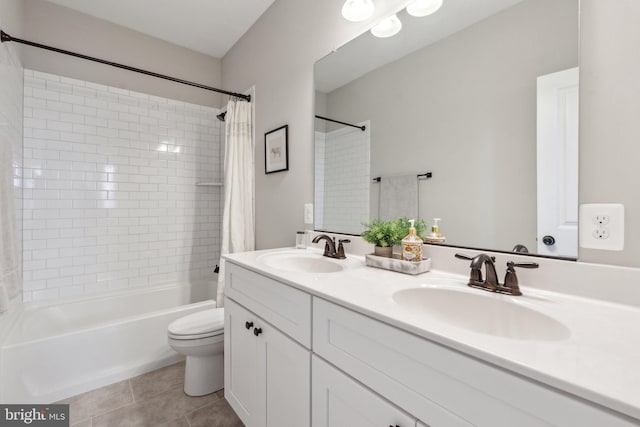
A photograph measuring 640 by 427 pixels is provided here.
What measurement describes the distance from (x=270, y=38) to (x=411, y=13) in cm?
129

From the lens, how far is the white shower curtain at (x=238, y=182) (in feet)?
7.39

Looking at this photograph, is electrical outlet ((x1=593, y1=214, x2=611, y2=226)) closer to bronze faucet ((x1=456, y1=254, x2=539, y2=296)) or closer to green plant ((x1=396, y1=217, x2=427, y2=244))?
bronze faucet ((x1=456, y1=254, x2=539, y2=296))

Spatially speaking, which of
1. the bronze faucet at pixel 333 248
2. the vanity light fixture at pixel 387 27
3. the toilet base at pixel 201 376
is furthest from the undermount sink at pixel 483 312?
the toilet base at pixel 201 376

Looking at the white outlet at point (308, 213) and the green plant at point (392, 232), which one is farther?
the white outlet at point (308, 213)

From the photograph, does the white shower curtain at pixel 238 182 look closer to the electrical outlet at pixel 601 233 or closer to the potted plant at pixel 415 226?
the potted plant at pixel 415 226

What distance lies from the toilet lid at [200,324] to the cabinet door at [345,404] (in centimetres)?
105

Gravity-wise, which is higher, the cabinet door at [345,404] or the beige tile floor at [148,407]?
the cabinet door at [345,404]

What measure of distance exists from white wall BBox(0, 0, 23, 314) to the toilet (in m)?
0.84

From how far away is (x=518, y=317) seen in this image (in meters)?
0.77

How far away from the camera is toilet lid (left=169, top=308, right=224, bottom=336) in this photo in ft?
5.66

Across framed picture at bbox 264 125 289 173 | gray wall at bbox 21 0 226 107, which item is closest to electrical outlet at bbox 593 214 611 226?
framed picture at bbox 264 125 289 173

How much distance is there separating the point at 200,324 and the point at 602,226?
2.04m

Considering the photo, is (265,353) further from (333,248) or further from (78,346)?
(78,346)

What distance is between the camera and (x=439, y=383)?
58 centimetres
